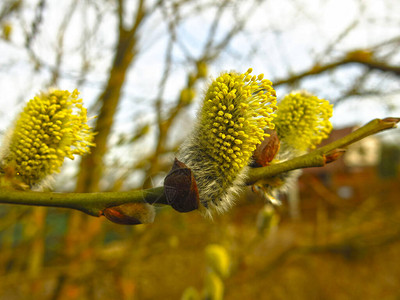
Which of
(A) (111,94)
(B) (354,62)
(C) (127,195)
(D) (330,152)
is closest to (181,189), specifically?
(C) (127,195)

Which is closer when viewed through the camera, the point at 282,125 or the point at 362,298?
the point at 282,125

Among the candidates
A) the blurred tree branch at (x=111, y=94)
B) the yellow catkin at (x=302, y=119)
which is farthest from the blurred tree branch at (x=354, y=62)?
the yellow catkin at (x=302, y=119)

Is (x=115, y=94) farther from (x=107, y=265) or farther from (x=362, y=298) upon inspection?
(x=362, y=298)

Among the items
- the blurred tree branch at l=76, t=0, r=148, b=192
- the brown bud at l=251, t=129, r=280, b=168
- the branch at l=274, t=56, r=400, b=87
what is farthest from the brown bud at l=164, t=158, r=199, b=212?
the branch at l=274, t=56, r=400, b=87

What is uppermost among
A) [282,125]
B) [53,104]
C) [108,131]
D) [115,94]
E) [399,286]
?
[115,94]

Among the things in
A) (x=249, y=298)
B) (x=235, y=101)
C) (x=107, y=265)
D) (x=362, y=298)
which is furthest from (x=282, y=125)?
(x=362, y=298)

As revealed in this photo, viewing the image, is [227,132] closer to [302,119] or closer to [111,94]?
[302,119]

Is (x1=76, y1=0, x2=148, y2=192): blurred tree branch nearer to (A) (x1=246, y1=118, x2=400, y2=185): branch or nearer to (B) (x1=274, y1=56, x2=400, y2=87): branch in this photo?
(B) (x1=274, y1=56, x2=400, y2=87): branch
